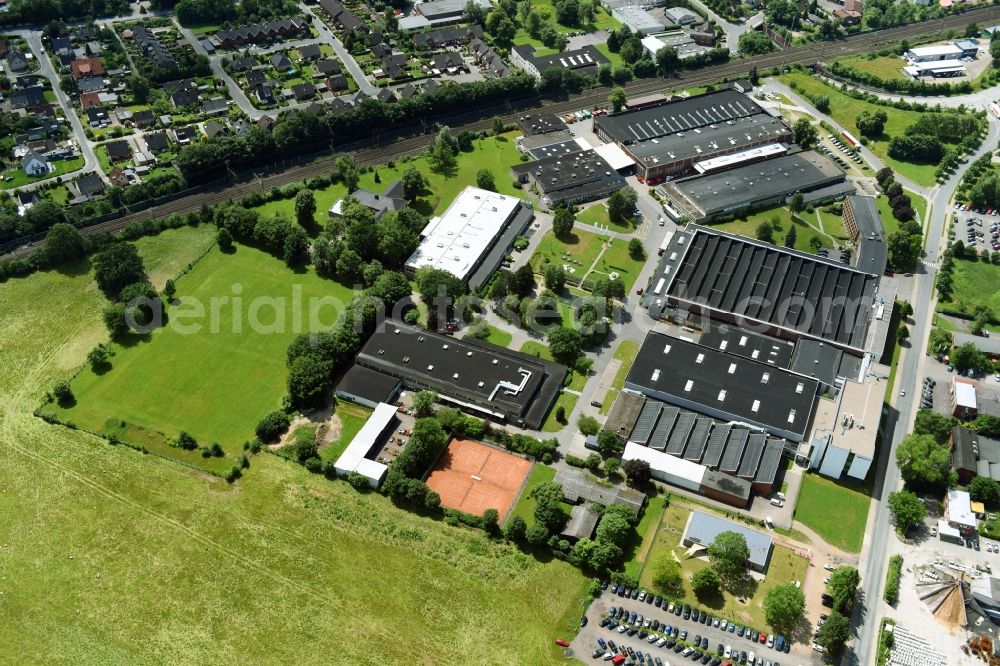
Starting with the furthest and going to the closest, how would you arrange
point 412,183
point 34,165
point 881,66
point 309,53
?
point 881,66
point 309,53
point 34,165
point 412,183

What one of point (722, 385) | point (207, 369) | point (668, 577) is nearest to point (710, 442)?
point (722, 385)

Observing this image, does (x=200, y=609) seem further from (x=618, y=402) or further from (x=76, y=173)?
(x=76, y=173)

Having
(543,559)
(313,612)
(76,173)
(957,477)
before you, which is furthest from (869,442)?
(76,173)

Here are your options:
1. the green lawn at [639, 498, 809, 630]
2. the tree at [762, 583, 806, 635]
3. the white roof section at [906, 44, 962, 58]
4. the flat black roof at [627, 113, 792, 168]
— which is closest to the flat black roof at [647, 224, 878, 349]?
the flat black roof at [627, 113, 792, 168]

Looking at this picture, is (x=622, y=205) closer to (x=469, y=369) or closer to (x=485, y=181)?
(x=485, y=181)

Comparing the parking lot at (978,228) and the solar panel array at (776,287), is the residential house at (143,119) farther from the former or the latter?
the parking lot at (978,228)
